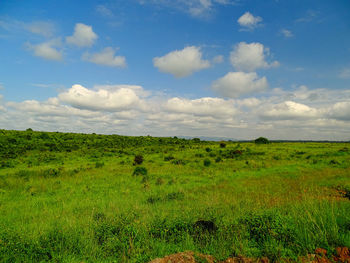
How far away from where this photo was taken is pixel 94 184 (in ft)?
52.2

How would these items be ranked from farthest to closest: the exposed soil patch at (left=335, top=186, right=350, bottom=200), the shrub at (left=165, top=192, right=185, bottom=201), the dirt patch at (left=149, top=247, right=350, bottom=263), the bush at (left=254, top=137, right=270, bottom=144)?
the bush at (left=254, top=137, right=270, bottom=144) → the shrub at (left=165, top=192, right=185, bottom=201) → the exposed soil patch at (left=335, top=186, right=350, bottom=200) → the dirt patch at (left=149, top=247, right=350, bottom=263)

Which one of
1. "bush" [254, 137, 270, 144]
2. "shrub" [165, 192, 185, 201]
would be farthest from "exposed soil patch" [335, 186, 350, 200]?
"bush" [254, 137, 270, 144]

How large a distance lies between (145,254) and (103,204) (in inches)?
240

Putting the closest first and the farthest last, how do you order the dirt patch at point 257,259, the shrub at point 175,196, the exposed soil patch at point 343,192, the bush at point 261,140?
the dirt patch at point 257,259 < the exposed soil patch at point 343,192 < the shrub at point 175,196 < the bush at point 261,140

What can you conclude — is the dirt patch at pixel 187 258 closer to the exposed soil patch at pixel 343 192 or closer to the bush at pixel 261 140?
the exposed soil patch at pixel 343 192

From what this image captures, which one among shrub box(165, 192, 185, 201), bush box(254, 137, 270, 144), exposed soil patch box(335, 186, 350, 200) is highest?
bush box(254, 137, 270, 144)

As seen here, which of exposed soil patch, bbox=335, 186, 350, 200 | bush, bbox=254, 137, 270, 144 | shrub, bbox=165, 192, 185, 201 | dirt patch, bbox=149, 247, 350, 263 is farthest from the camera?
bush, bbox=254, 137, 270, 144

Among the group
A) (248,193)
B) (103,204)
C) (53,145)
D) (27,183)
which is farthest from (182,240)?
(53,145)

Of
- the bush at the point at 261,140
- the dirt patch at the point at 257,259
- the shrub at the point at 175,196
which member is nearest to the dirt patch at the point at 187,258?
the dirt patch at the point at 257,259

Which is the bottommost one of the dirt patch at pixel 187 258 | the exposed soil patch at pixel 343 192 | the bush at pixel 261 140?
the exposed soil patch at pixel 343 192

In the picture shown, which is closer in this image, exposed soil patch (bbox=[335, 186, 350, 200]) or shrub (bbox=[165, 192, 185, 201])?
exposed soil patch (bbox=[335, 186, 350, 200])

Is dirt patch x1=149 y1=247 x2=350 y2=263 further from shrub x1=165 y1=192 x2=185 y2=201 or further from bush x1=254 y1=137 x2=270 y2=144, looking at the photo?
bush x1=254 y1=137 x2=270 y2=144

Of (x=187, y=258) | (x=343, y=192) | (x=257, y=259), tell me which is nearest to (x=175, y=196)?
(x=187, y=258)

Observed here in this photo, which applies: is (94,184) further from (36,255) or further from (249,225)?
(249,225)
